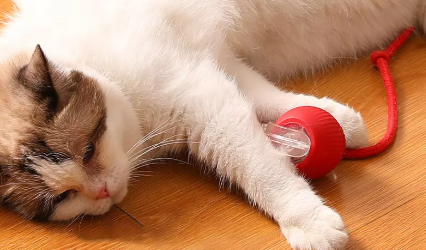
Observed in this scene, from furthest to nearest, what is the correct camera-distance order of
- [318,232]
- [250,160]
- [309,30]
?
1. [309,30]
2. [250,160]
3. [318,232]

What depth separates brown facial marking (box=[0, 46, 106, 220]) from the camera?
129 centimetres

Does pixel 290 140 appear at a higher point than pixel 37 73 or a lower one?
lower

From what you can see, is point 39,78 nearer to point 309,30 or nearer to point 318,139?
point 318,139

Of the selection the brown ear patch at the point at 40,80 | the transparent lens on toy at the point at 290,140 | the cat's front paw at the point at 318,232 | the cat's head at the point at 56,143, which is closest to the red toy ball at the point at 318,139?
the transparent lens on toy at the point at 290,140

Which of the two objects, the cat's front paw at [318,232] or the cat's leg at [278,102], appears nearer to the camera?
the cat's front paw at [318,232]

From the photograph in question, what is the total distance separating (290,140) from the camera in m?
1.47

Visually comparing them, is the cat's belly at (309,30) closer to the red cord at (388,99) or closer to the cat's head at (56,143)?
the red cord at (388,99)

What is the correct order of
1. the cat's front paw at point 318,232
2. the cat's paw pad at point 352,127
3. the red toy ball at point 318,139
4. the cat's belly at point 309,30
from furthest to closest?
the cat's belly at point 309,30
the cat's paw pad at point 352,127
the red toy ball at point 318,139
the cat's front paw at point 318,232

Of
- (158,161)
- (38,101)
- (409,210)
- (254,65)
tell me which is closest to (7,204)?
(38,101)

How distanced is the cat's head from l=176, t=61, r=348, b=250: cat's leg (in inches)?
9.3

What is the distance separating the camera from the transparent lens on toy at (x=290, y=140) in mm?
1426

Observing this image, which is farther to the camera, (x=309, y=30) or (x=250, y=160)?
(x=309, y=30)

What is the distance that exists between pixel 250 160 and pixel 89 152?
43cm

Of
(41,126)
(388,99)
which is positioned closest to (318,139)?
(388,99)
